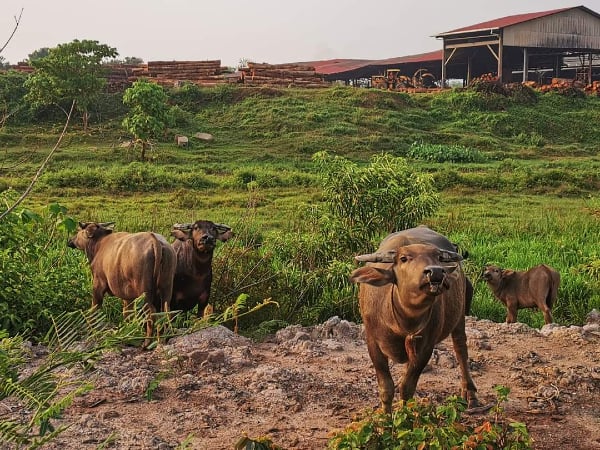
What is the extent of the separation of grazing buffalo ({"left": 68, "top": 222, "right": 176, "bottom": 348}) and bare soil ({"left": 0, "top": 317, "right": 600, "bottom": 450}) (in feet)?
1.57

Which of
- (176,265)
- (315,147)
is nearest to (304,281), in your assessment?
(176,265)

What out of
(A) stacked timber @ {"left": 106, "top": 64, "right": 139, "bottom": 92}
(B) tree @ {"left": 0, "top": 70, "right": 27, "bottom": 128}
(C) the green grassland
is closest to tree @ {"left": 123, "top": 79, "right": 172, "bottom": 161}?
(C) the green grassland

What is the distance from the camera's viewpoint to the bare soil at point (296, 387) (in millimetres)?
4414

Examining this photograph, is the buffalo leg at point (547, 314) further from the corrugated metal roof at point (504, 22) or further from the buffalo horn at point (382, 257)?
the corrugated metal roof at point (504, 22)

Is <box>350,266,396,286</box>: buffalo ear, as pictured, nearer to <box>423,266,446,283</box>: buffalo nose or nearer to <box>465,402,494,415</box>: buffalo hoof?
<box>423,266,446,283</box>: buffalo nose

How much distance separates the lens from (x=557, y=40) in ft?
107

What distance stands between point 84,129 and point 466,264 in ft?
63.8

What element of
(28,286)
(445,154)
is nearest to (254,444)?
(28,286)

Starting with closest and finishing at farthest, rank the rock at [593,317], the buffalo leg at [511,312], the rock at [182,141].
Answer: the rock at [593,317]
the buffalo leg at [511,312]
the rock at [182,141]

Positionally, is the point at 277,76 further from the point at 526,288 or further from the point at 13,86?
the point at 526,288

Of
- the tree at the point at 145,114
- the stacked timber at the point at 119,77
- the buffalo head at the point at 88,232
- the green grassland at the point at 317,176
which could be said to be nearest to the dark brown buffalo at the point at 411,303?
the green grassland at the point at 317,176

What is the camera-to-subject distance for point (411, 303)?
3.71 m

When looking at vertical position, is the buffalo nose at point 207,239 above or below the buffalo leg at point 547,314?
above

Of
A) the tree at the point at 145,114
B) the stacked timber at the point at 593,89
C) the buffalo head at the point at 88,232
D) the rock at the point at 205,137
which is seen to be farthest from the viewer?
the stacked timber at the point at 593,89
